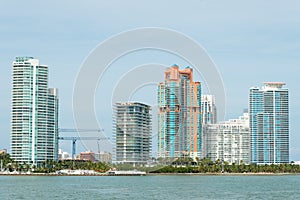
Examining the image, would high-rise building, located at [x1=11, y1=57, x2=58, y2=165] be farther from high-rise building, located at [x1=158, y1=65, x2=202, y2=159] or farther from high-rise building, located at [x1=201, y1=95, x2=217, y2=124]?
high-rise building, located at [x1=201, y1=95, x2=217, y2=124]

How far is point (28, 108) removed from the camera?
98.7m

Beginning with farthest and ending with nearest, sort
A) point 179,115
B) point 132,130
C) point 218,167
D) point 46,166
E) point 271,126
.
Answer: point 271,126 < point 218,167 < point 46,166 < point 179,115 < point 132,130

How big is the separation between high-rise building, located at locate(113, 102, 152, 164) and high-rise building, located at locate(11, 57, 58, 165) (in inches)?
794

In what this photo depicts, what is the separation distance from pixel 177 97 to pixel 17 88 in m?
24.3

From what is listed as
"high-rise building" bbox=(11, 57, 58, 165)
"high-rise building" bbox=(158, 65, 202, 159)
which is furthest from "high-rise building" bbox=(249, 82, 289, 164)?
"high-rise building" bbox=(11, 57, 58, 165)

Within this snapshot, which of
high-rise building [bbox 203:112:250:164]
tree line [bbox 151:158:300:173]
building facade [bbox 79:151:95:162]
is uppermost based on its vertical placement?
high-rise building [bbox 203:112:250:164]

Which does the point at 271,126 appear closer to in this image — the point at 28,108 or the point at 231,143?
the point at 231,143

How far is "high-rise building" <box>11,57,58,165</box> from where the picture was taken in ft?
323

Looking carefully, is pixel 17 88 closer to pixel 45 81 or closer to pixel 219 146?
pixel 45 81

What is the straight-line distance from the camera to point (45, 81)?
10012cm

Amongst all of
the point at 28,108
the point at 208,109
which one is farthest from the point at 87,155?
the point at 28,108

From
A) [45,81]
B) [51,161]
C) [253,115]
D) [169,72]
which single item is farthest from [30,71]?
[253,115]

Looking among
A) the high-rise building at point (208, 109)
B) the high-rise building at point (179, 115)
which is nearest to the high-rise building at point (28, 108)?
the high-rise building at point (179, 115)

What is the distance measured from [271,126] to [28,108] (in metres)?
47.1
